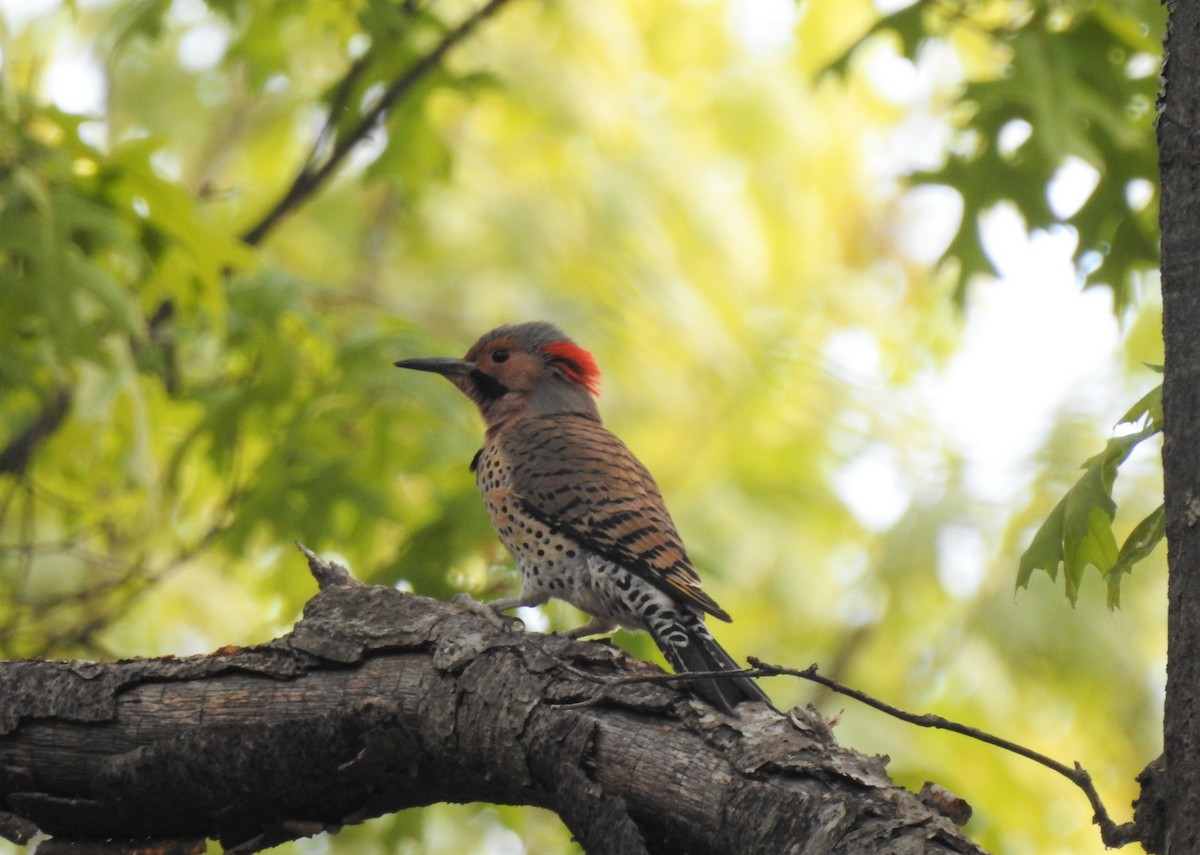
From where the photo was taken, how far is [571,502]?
182 inches

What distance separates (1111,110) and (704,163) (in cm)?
562

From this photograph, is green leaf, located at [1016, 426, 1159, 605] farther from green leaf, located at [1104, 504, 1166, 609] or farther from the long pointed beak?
the long pointed beak

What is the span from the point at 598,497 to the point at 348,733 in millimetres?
1974

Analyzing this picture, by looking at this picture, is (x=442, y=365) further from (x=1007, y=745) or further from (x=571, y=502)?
(x=1007, y=745)

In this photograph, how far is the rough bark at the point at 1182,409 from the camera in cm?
202

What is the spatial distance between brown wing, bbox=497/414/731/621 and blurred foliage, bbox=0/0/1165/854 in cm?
50

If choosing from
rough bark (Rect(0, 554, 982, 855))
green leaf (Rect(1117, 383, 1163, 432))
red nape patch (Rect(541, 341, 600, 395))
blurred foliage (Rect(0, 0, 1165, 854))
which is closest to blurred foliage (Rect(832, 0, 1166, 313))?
blurred foliage (Rect(0, 0, 1165, 854))

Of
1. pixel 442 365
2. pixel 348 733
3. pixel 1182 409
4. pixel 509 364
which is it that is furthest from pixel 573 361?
Answer: pixel 1182 409

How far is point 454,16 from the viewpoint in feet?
29.3

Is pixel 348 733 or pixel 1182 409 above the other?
pixel 1182 409

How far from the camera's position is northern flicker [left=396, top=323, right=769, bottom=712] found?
4160 millimetres

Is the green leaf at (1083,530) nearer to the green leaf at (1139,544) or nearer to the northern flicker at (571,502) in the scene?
the green leaf at (1139,544)

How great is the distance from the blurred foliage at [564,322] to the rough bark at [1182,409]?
0.38m

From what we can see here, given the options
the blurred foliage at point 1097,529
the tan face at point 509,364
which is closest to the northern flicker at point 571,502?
the tan face at point 509,364
